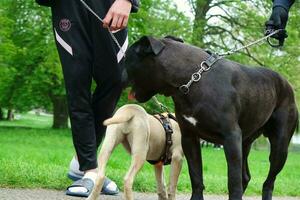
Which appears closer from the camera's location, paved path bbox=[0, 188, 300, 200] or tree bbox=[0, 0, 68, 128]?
paved path bbox=[0, 188, 300, 200]

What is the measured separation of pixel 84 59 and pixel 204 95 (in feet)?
5.10

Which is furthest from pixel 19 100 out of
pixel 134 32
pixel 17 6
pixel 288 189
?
pixel 288 189

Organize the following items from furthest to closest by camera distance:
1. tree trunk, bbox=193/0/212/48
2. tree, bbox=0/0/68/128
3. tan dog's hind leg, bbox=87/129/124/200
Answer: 1. tree trunk, bbox=193/0/212/48
2. tree, bbox=0/0/68/128
3. tan dog's hind leg, bbox=87/129/124/200

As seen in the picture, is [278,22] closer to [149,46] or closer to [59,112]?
[149,46]

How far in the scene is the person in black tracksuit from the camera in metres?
5.04

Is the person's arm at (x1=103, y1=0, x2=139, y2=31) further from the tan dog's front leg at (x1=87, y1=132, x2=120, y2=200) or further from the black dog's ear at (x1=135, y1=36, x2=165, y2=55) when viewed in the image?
the tan dog's front leg at (x1=87, y1=132, x2=120, y2=200)

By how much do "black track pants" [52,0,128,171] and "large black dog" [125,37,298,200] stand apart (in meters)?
0.97

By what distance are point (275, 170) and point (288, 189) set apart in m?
2.76

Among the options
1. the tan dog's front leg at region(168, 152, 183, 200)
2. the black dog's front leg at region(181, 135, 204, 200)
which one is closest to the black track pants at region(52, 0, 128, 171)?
the tan dog's front leg at region(168, 152, 183, 200)

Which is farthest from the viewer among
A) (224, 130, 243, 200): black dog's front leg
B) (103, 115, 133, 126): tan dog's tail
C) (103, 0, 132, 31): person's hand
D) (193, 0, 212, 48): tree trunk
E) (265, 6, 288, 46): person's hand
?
(193, 0, 212, 48): tree trunk

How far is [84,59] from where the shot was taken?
5.08 metres

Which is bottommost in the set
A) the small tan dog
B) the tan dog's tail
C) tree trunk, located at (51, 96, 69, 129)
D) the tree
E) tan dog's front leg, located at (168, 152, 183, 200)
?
tree trunk, located at (51, 96, 69, 129)

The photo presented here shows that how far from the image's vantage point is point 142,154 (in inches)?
174

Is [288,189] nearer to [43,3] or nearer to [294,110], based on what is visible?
[294,110]
